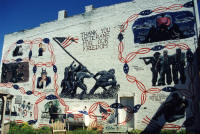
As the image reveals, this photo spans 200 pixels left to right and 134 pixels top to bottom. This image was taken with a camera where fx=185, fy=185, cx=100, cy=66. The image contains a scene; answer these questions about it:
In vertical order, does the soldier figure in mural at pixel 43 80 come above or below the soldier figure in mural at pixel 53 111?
above

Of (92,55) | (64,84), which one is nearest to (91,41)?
(92,55)

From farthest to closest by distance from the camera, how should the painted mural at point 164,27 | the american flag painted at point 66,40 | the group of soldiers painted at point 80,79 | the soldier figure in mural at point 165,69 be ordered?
1. the american flag painted at point 66,40
2. the group of soldiers painted at point 80,79
3. the painted mural at point 164,27
4. the soldier figure in mural at point 165,69

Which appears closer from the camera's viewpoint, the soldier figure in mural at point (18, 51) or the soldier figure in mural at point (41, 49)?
→ the soldier figure in mural at point (41, 49)

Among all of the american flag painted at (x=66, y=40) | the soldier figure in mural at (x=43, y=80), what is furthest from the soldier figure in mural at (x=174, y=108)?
the soldier figure in mural at (x=43, y=80)

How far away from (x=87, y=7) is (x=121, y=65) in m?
4.84

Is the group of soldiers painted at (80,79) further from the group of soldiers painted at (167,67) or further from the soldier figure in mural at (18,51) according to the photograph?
the soldier figure in mural at (18,51)

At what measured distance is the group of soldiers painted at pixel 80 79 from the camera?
34.2ft

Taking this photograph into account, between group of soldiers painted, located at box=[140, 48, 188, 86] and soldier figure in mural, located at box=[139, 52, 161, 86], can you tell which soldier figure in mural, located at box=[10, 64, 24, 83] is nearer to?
soldier figure in mural, located at box=[139, 52, 161, 86]

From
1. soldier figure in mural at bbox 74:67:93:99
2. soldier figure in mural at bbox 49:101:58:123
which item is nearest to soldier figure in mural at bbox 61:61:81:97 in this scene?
soldier figure in mural at bbox 74:67:93:99

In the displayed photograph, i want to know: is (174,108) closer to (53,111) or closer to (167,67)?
(167,67)

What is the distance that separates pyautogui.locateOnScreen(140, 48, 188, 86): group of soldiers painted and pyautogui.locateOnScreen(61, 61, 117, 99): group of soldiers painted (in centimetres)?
223

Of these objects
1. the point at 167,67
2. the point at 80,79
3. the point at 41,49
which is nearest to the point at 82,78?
the point at 80,79

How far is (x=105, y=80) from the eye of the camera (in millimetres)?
10469

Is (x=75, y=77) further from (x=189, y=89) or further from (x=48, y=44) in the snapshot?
(x=189, y=89)
